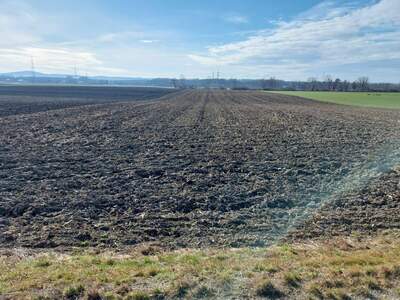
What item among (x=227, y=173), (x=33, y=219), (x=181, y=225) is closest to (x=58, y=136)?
(x=227, y=173)

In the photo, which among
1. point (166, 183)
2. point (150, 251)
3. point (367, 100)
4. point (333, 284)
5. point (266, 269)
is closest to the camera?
point (333, 284)

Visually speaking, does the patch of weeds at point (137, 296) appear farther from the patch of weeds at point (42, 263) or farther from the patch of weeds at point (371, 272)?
the patch of weeds at point (371, 272)

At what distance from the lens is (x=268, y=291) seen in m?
4.54

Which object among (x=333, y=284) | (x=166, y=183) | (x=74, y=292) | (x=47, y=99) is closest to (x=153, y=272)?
(x=74, y=292)

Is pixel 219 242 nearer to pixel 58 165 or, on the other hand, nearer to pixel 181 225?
pixel 181 225

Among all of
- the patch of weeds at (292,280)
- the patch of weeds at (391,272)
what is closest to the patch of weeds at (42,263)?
the patch of weeds at (292,280)

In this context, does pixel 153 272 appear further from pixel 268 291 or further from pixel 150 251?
pixel 268 291

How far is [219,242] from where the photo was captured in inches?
263

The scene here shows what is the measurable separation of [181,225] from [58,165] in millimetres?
6768

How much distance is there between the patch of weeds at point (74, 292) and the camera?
4.46 metres

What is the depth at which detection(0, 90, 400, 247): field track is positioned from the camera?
23.5ft

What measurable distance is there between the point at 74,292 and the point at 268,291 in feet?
7.70

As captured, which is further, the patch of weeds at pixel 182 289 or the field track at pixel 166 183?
the field track at pixel 166 183

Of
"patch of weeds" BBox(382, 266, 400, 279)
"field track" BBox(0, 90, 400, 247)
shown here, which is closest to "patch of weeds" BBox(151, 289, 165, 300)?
"field track" BBox(0, 90, 400, 247)
